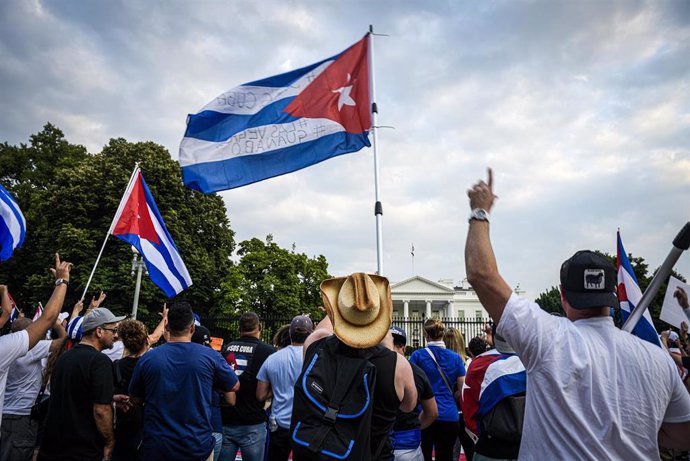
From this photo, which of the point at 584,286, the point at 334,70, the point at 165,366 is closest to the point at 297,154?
the point at 334,70

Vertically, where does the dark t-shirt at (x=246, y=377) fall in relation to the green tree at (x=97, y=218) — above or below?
below

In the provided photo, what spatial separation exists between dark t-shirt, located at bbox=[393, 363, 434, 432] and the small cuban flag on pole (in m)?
5.71

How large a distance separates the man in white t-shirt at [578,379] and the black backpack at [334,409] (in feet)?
2.92

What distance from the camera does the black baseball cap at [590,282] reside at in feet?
7.07

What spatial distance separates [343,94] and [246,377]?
15.6 ft

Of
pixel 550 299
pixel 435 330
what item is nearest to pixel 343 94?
pixel 435 330

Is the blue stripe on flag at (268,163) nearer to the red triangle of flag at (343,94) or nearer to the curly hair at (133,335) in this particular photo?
the red triangle of flag at (343,94)

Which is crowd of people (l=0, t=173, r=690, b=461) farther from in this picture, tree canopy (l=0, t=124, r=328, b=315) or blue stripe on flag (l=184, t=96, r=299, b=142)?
tree canopy (l=0, t=124, r=328, b=315)

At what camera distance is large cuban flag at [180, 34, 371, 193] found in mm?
7480

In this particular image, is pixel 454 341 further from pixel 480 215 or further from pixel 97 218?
pixel 97 218

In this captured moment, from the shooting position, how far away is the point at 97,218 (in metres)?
26.9

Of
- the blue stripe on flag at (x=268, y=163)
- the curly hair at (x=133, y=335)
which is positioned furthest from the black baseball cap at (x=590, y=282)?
the blue stripe on flag at (x=268, y=163)

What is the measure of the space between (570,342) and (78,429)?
3.89m

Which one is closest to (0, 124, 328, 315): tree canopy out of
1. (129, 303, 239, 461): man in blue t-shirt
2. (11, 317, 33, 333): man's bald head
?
(11, 317, 33, 333): man's bald head
